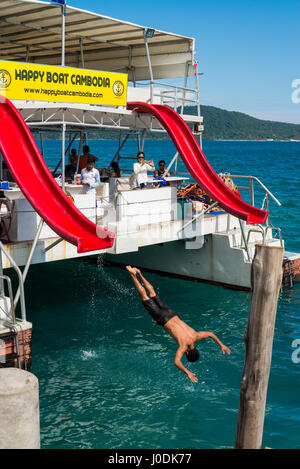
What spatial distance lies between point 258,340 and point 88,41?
16.8m

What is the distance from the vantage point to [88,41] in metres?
21.6

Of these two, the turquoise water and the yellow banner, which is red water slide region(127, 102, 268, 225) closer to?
the yellow banner

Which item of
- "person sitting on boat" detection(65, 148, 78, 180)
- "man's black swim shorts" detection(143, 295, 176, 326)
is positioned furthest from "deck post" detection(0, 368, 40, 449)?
"person sitting on boat" detection(65, 148, 78, 180)

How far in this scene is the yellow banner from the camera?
1474cm

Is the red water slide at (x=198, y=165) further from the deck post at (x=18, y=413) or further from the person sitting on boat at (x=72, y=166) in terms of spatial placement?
the deck post at (x=18, y=413)

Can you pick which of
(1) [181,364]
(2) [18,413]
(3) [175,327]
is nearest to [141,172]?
(3) [175,327]

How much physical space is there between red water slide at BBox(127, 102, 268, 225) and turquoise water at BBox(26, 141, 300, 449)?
3.07m

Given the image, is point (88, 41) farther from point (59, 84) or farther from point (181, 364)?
point (181, 364)

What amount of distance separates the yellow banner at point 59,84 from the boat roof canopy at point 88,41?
A: 79.0 inches

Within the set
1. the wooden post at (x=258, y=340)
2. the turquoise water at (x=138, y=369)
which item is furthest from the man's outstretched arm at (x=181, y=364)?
the wooden post at (x=258, y=340)

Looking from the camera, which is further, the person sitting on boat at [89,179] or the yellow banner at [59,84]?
the person sitting on boat at [89,179]

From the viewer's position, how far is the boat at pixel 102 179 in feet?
42.2

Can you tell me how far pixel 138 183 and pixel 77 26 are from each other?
5554 mm

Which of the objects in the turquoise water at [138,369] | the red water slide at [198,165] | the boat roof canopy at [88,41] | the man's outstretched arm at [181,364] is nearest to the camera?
the man's outstretched arm at [181,364]
